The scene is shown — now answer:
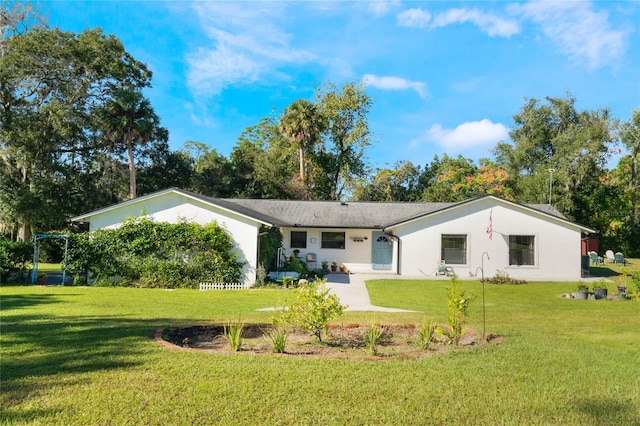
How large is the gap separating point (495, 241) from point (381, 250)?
617cm

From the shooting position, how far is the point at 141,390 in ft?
14.8

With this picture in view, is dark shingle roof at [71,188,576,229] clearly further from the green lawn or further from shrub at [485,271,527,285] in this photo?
the green lawn

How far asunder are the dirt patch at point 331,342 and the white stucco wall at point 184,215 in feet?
31.8

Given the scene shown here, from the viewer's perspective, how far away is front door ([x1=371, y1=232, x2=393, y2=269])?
2427 centimetres

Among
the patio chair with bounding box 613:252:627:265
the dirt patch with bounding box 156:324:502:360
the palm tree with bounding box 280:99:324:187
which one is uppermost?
the palm tree with bounding box 280:99:324:187

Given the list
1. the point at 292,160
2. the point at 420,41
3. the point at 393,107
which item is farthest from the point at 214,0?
the point at 292,160

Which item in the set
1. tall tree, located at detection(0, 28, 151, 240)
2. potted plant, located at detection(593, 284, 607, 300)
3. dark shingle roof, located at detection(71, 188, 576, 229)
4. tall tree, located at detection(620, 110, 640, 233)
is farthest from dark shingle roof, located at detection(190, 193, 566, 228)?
tall tree, located at detection(620, 110, 640, 233)

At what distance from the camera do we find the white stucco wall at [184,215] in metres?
17.9

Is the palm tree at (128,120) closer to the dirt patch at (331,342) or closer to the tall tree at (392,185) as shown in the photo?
the tall tree at (392,185)

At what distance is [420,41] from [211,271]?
38.0 ft

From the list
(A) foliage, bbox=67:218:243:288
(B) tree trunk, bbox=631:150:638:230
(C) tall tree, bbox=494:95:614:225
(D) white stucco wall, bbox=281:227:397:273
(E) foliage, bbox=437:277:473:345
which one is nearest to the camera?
(E) foliage, bbox=437:277:473:345

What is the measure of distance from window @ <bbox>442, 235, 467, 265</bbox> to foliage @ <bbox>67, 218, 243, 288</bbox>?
1038 cm

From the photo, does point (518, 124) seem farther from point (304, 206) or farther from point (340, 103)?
point (304, 206)

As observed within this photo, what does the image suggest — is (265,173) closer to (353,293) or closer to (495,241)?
(495,241)
